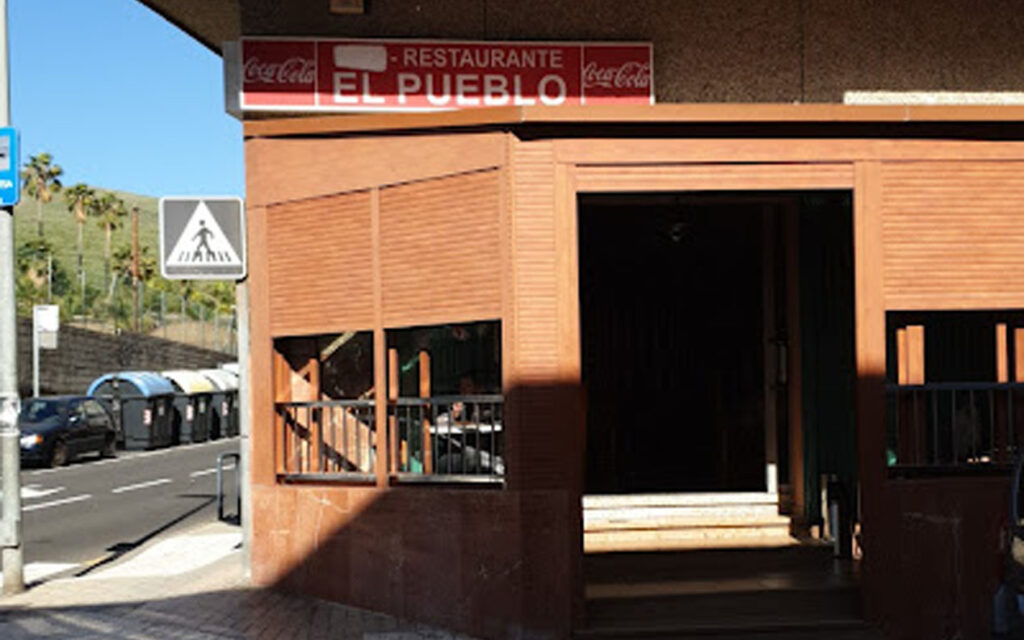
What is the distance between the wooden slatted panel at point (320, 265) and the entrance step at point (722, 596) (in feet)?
8.07

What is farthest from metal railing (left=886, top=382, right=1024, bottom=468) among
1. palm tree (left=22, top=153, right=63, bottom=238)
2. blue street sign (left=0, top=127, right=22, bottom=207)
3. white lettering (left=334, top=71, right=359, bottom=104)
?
palm tree (left=22, top=153, right=63, bottom=238)

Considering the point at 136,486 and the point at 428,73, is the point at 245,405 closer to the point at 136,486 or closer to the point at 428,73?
the point at 428,73

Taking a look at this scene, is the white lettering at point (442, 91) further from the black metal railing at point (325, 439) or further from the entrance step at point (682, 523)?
the entrance step at point (682, 523)

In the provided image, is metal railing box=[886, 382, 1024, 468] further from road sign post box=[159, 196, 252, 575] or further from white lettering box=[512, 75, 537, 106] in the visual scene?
road sign post box=[159, 196, 252, 575]

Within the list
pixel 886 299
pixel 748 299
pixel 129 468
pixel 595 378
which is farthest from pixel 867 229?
pixel 129 468

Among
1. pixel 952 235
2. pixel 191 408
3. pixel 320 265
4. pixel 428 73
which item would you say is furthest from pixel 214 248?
pixel 191 408

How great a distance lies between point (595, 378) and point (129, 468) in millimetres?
17568

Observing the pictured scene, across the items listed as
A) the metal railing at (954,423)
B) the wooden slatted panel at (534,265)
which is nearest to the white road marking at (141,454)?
the wooden slatted panel at (534,265)

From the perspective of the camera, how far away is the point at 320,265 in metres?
9.80

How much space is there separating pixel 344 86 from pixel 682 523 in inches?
161

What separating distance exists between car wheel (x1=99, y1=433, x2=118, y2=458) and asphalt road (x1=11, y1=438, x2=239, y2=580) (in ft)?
1.03

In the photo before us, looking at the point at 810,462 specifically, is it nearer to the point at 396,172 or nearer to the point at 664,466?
the point at 664,466

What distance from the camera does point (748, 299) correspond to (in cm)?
1245

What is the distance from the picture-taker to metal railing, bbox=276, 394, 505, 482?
915 centimetres
